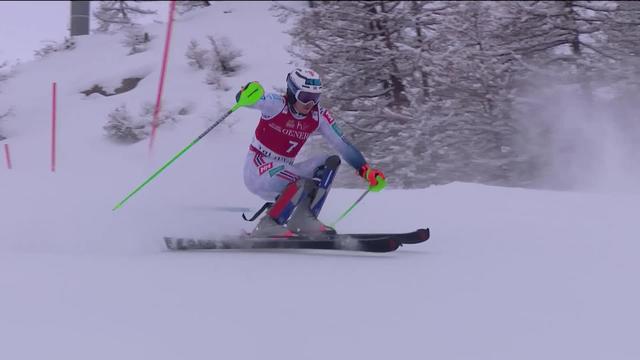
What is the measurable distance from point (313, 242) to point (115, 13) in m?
24.9

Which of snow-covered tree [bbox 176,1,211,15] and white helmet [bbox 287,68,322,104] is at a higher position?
white helmet [bbox 287,68,322,104]

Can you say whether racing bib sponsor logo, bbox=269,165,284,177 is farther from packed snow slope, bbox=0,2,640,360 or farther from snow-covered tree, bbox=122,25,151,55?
snow-covered tree, bbox=122,25,151,55

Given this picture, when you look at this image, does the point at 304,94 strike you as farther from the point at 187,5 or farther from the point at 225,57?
the point at 187,5

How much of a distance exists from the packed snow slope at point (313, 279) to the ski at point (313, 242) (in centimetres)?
10

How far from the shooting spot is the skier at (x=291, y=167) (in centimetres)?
618

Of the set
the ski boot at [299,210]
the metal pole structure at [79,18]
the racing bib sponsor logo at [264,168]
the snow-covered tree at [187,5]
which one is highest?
the racing bib sponsor logo at [264,168]

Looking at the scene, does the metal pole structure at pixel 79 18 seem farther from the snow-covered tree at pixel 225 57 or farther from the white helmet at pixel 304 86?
the white helmet at pixel 304 86

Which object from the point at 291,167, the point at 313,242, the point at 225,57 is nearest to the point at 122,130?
the point at 225,57

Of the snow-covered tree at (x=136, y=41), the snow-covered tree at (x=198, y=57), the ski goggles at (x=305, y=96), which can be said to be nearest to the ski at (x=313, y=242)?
the ski goggles at (x=305, y=96)

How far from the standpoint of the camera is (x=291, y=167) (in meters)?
6.34

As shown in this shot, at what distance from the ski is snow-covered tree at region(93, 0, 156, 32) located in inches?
873

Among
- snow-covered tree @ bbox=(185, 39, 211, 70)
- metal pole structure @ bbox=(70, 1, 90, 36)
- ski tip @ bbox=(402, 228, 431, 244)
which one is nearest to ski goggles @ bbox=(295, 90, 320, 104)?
ski tip @ bbox=(402, 228, 431, 244)

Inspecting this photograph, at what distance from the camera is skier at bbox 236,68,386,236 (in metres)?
6.18

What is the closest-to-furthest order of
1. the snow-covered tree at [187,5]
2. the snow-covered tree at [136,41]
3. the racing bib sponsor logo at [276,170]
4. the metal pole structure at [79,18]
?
1. the racing bib sponsor logo at [276,170]
2. the snow-covered tree at [136,41]
3. the metal pole structure at [79,18]
4. the snow-covered tree at [187,5]
